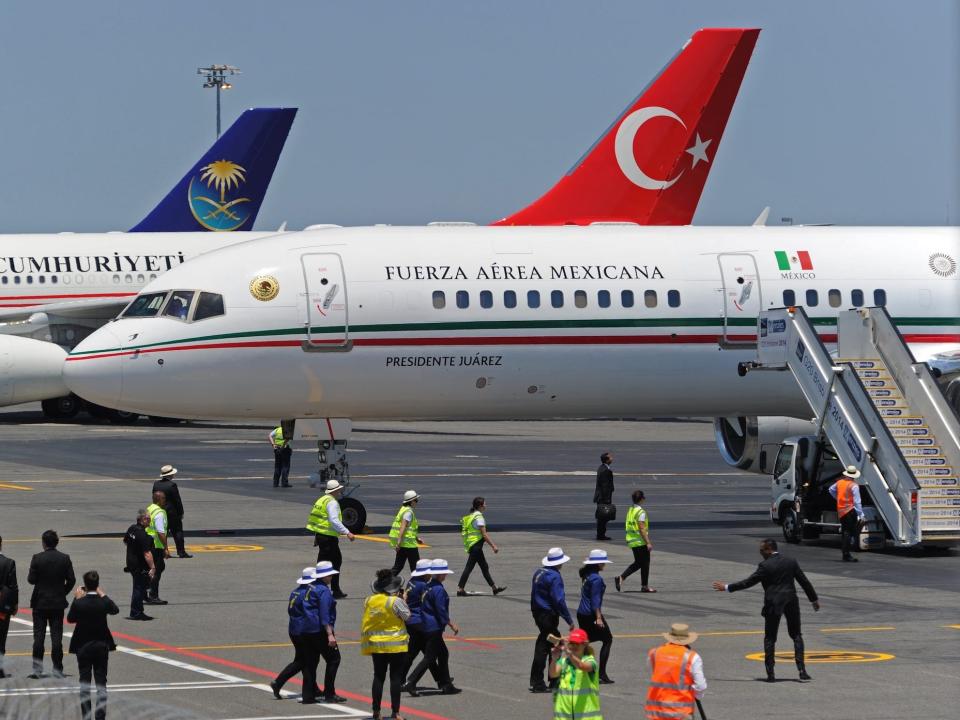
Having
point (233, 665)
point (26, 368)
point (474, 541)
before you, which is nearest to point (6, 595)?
point (233, 665)

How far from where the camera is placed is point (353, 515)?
3556 centimetres

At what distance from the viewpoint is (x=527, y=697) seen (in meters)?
20.9

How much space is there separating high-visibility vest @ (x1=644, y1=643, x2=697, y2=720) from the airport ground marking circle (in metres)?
6.20

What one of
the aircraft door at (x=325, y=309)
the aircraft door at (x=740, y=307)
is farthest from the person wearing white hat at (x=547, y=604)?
the aircraft door at (x=740, y=307)

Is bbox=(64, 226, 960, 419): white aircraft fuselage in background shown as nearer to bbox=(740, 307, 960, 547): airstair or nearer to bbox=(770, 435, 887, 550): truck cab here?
bbox=(740, 307, 960, 547): airstair

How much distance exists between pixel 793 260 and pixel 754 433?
164 inches

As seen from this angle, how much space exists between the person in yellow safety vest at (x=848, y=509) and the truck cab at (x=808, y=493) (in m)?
1.54

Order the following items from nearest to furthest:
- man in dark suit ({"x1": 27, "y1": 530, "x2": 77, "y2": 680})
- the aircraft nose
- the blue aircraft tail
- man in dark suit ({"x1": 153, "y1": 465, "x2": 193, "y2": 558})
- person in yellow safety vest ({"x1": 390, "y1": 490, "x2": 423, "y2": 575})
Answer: man in dark suit ({"x1": 27, "y1": 530, "x2": 77, "y2": 680})
person in yellow safety vest ({"x1": 390, "y1": 490, "x2": 423, "y2": 575})
man in dark suit ({"x1": 153, "y1": 465, "x2": 193, "y2": 558})
the aircraft nose
the blue aircraft tail

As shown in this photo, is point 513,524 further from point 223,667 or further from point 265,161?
point 265,161

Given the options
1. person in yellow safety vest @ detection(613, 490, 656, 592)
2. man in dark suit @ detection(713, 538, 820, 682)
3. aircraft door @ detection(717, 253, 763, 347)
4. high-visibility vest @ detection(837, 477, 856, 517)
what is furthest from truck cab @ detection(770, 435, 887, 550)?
man in dark suit @ detection(713, 538, 820, 682)

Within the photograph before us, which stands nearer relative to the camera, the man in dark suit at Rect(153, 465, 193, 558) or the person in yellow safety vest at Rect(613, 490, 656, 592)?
the person in yellow safety vest at Rect(613, 490, 656, 592)

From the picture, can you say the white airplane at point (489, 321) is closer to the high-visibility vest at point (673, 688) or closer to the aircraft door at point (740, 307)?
the aircraft door at point (740, 307)

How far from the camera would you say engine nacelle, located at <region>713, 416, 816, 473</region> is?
131 feet

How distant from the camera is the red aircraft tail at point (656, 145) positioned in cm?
5472
